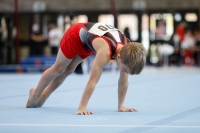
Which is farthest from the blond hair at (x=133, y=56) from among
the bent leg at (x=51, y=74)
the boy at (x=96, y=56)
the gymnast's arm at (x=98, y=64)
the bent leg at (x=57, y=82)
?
the bent leg at (x=57, y=82)

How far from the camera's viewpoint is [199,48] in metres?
19.0

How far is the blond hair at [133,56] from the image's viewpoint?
474 centimetres

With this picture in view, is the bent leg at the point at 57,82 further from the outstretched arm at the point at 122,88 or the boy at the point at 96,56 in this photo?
the outstretched arm at the point at 122,88

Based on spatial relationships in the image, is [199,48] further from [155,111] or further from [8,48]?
[155,111]

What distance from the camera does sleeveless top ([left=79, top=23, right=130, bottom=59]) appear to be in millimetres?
5004

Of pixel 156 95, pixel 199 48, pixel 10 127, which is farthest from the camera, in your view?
pixel 199 48

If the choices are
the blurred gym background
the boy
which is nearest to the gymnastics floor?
the boy

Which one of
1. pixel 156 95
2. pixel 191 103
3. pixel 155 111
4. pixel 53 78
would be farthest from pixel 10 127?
pixel 156 95

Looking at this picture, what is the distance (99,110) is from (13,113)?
0.92 meters

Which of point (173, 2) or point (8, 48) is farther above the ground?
point (173, 2)

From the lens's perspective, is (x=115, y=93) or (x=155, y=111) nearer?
(x=155, y=111)

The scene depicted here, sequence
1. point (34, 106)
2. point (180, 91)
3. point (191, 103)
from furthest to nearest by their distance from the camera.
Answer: point (180, 91) → point (191, 103) → point (34, 106)

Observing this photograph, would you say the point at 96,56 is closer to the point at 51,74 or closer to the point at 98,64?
the point at 98,64

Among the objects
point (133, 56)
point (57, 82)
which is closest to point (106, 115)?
point (133, 56)
